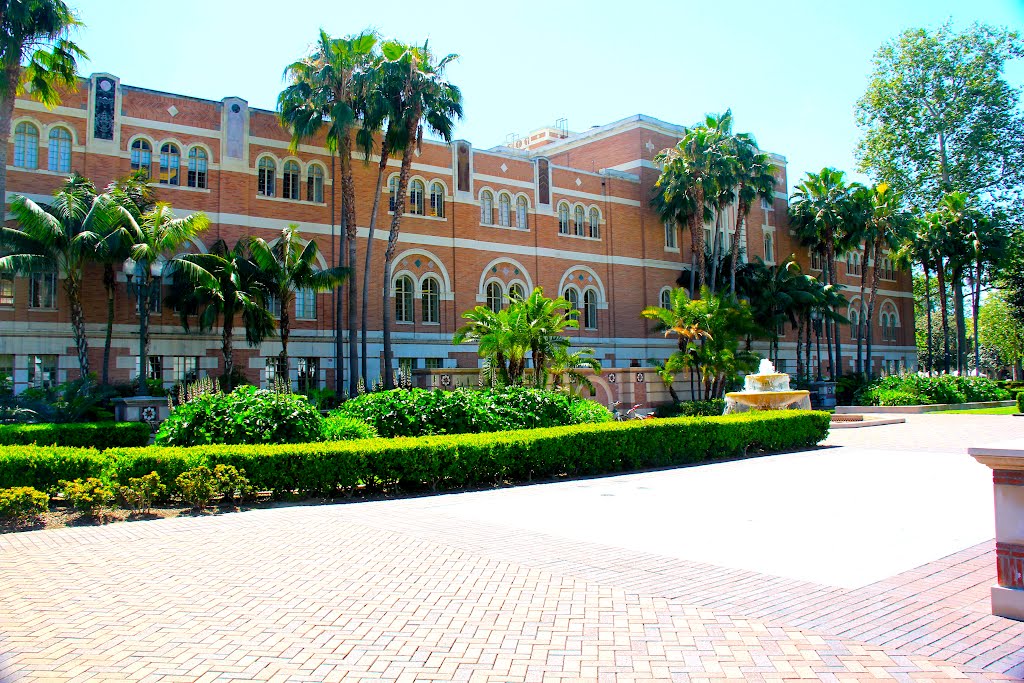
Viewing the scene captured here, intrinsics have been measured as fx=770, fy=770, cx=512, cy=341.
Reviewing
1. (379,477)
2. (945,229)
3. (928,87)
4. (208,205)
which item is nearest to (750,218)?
(945,229)

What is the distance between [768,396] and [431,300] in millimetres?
15243

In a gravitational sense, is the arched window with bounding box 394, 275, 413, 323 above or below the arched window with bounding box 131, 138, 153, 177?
below

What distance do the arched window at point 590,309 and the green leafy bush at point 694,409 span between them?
778cm

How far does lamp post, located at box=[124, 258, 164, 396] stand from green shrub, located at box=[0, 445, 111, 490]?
804 cm

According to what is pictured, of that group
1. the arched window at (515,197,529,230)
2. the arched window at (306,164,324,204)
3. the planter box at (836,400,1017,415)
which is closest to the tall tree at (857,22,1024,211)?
the planter box at (836,400,1017,415)

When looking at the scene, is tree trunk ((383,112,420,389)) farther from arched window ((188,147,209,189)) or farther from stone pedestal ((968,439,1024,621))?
stone pedestal ((968,439,1024,621))

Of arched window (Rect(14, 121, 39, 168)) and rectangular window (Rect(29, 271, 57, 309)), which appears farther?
Result: arched window (Rect(14, 121, 39, 168))

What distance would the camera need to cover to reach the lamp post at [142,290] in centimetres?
1903

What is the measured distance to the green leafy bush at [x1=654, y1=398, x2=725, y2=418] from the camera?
2812 cm

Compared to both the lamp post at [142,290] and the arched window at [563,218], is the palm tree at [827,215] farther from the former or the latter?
the lamp post at [142,290]

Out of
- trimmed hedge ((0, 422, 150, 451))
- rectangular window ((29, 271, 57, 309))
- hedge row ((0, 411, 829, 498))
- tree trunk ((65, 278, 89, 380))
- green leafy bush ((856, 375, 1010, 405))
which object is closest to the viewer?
hedge row ((0, 411, 829, 498))

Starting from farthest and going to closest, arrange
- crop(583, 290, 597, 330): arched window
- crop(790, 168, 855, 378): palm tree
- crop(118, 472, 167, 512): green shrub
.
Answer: crop(790, 168, 855, 378): palm tree < crop(583, 290, 597, 330): arched window < crop(118, 472, 167, 512): green shrub

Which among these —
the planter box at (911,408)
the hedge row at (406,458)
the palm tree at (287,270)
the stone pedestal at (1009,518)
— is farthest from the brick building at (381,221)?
the stone pedestal at (1009,518)

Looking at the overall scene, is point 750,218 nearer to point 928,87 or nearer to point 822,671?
point 928,87
